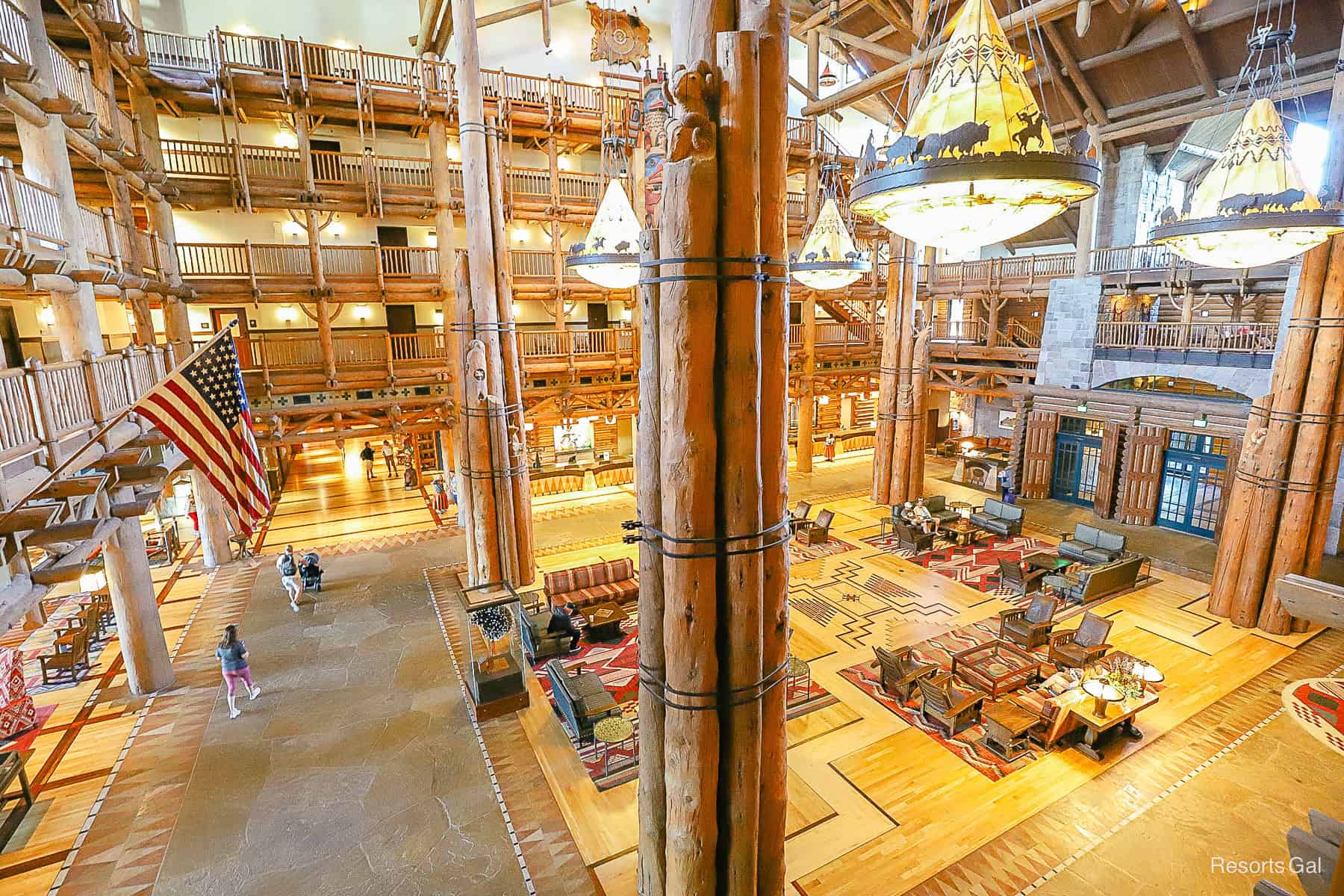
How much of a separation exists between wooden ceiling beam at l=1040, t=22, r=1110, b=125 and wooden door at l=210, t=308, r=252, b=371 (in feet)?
71.9

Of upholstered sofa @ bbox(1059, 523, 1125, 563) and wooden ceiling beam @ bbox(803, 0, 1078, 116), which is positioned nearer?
wooden ceiling beam @ bbox(803, 0, 1078, 116)

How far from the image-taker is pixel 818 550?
14531 mm

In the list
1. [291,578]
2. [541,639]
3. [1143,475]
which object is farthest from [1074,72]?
[291,578]

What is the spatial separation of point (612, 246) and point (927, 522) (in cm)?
1011

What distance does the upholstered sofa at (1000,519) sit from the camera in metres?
14.8

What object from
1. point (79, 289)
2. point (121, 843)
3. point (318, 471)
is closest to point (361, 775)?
point (121, 843)

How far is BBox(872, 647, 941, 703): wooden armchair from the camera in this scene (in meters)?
8.51

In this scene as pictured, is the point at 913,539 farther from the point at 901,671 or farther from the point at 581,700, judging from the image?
the point at 581,700

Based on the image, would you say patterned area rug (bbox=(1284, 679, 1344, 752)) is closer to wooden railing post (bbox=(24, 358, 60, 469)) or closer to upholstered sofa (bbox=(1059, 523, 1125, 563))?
upholstered sofa (bbox=(1059, 523, 1125, 563))

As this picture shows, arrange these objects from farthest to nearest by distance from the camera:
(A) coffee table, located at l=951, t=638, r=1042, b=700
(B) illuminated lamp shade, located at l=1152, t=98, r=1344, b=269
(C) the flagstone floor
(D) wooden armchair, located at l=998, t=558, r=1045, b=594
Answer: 1. (D) wooden armchair, located at l=998, t=558, r=1045, b=594
2. (A) coffee table, located at l=951, t=638, r=1042, b=700
3. (C) the flagstone floor
4. (B) illuminated lamp shade, located at l=1152, t=98, r=1344, b=269

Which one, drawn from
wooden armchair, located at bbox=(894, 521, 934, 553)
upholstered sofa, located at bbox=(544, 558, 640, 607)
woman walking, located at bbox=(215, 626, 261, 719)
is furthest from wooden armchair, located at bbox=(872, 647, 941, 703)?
woman walking, located at bbox=(215, 626, 261, 719)

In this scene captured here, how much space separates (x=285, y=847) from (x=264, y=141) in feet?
57.7

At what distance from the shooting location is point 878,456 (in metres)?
17.6

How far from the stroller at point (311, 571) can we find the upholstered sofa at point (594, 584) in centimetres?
473
